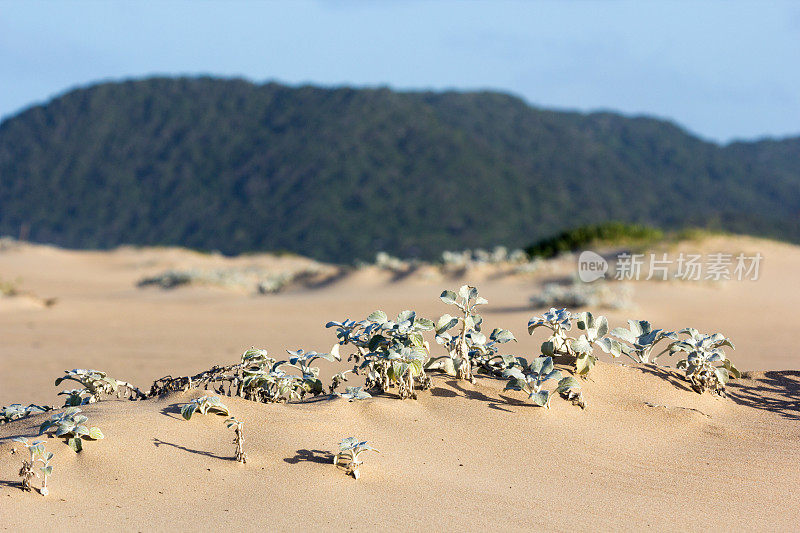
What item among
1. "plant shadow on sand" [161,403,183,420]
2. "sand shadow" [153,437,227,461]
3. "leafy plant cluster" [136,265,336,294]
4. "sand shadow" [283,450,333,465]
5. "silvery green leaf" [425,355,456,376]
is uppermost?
"silvery green leaf" [425,355,456,376]

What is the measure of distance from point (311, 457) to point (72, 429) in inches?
35.6

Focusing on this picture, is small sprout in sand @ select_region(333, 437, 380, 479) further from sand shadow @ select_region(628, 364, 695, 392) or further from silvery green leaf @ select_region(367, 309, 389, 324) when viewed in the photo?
sand shadow @ select_region(628, 364, 695, 392)

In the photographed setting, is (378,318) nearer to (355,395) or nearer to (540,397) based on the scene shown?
(355,395)

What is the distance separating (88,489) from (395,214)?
1665 inches

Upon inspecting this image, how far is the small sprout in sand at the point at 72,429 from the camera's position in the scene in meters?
2.73

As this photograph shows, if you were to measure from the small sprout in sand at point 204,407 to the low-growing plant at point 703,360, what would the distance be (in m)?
2.27

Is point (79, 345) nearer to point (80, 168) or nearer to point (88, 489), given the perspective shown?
point (88, 489)

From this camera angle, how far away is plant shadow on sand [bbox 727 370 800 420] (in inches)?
150

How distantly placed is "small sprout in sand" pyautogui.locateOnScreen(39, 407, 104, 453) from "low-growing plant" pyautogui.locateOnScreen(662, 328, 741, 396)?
109 inches

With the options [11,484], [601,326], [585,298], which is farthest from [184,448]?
[585,298]

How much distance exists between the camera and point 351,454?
2.81 metres

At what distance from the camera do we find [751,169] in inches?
3054

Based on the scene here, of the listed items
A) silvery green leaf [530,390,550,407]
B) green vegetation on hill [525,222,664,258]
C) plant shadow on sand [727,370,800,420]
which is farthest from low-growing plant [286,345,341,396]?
green vegetation on hill [525,222,664,258]

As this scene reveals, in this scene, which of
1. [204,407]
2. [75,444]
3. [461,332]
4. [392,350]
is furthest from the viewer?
[461,332]
